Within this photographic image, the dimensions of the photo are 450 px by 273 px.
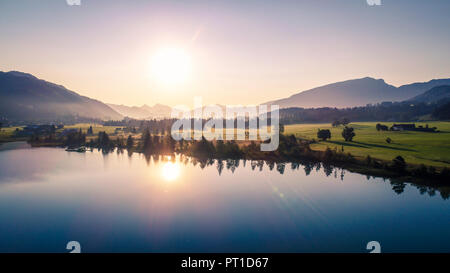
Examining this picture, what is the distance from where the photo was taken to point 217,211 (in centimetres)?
2619

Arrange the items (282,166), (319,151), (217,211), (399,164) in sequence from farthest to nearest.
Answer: (319,151) → (282,166) → (399,164) → (217,211)

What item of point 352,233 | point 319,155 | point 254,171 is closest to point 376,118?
point 319,155

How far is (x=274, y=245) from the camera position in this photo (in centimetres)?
1923

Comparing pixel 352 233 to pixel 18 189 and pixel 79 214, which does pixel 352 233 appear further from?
pixel 18 189

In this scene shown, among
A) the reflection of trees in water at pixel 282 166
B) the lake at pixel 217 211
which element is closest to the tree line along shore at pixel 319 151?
the reflection of trees in water at pixel 282 166

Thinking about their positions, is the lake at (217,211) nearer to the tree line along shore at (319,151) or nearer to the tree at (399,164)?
the tree line along shore at (319,151)

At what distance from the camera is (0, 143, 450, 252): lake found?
64.7 feet

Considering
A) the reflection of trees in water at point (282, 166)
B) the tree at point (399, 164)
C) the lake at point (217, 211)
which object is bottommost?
the lake at point (217, 211)

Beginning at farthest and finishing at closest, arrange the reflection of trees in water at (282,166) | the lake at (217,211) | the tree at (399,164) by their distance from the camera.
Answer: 1. the tree at (399,164)
2. the reflection of trees in water at (282,166)
3. the lake at (217,211)

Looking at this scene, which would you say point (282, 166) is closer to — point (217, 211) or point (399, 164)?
point (399, 164)

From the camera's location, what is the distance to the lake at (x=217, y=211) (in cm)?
1972

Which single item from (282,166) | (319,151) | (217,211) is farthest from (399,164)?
(217,211)

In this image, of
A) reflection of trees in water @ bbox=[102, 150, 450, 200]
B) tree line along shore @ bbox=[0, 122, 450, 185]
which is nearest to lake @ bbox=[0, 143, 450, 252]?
reflection of trees in water @ bbox=[102, 150, 450, 200]
